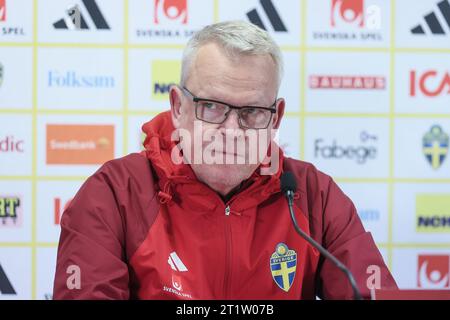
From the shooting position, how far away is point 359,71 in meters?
2.13

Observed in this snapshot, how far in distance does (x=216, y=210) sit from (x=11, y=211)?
109cm

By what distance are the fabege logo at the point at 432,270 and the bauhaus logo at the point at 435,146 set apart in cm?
34

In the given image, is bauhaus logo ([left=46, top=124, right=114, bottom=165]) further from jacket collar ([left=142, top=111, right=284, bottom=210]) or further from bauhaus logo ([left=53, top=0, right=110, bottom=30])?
jacket collar ([left=142, top=111, right=284, bottom=210])

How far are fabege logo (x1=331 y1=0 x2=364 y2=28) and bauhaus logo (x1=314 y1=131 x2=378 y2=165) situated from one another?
0.41 m

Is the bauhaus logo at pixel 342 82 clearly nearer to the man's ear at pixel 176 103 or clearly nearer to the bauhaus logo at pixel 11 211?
the man's ear at pixel 176 103

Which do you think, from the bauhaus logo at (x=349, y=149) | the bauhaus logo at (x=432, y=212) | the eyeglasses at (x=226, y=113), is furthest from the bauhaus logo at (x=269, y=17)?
the eyeglasses at (x=226, y=113)

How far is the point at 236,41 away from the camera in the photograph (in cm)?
122

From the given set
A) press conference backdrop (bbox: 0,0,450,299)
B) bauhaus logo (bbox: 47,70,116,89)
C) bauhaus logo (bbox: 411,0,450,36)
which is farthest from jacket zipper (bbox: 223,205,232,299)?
bauhaus logo (bbox: 411,0,450,36)

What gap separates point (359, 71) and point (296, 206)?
94 centimetres

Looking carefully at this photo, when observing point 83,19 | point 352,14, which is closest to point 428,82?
point 352,14

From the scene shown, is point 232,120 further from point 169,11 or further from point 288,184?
point 169,11
